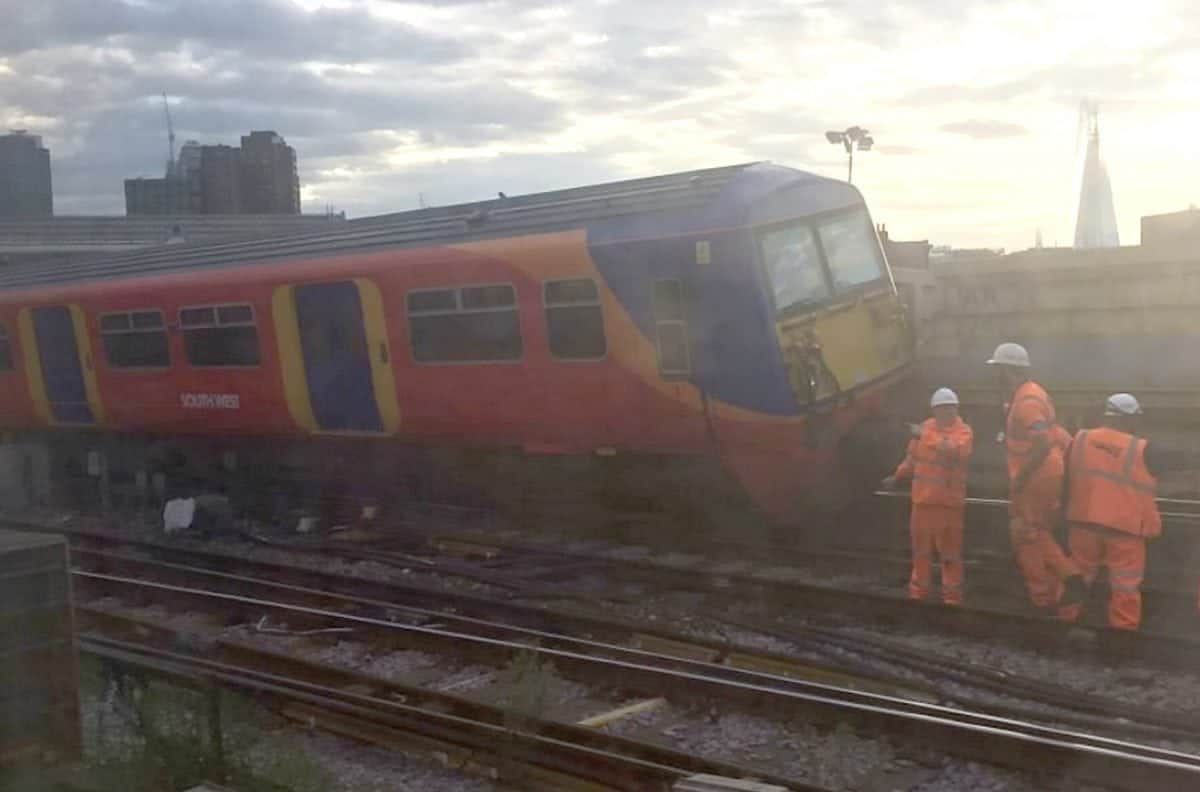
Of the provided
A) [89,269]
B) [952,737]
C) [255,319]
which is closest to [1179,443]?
[952,737]

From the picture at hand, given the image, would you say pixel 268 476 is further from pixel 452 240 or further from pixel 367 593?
pixel 367 593

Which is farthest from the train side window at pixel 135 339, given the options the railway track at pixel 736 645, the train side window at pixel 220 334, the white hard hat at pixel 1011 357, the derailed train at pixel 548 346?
the white hard hat at pixel 1011 357

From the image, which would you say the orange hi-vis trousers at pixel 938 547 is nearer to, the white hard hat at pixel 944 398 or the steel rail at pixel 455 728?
the white hard hat at pixel 944 398

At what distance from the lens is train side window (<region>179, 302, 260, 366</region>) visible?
48.3 feet

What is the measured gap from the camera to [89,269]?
17.7 m

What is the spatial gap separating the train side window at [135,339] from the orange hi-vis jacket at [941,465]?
983 centimetres

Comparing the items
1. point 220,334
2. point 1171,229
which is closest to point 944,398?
point 220,334

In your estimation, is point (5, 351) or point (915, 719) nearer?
point (915, 719)

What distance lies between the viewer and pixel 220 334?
15133 millimetres

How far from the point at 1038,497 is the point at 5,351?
14.8 meters

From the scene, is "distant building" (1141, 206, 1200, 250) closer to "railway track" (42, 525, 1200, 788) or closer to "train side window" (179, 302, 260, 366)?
"train side window" (179, 302, 260, 366)

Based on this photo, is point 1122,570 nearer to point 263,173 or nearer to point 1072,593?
point 1072,593

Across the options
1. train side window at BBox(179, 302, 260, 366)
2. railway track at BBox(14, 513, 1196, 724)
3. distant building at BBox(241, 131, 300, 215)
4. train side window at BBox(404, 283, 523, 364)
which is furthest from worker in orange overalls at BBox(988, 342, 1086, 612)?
distant building at BBox(241, 131, 300, 215)

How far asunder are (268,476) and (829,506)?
25.0 ft
